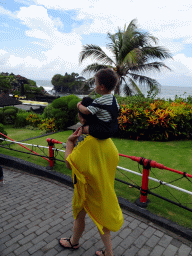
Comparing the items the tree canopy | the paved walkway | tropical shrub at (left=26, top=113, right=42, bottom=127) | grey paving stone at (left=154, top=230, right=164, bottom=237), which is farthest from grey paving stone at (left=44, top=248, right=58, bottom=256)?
the tree canopy

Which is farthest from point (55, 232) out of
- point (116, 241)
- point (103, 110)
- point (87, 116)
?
point (103, 110)

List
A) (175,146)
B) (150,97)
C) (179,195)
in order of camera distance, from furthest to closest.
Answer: (150,97) → (175,146) → (179,195)

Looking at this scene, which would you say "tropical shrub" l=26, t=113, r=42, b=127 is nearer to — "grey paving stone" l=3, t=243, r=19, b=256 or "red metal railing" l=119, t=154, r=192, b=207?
"red metal railing" l=119, t=154, r=192, b=207

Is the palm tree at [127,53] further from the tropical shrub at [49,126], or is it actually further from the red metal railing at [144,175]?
the red metal railing at [144,175]

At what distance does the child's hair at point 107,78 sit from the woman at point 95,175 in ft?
0.78

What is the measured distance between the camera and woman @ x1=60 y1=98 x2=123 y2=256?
1989 mm

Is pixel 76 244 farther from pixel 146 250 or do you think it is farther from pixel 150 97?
pixel 150 97

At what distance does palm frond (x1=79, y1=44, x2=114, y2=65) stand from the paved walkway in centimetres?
1358

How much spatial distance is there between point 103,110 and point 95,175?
0.65m

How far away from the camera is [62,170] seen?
5.28 m

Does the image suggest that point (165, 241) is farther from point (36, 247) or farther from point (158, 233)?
point (36, 247)

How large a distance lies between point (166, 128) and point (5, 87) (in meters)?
33.2

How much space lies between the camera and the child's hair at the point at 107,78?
1.98 metres

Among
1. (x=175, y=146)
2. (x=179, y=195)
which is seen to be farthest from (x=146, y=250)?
(x=175, y=146)
